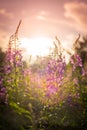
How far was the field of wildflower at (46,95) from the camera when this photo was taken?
480 cm

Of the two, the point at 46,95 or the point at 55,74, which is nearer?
the point at 46,95

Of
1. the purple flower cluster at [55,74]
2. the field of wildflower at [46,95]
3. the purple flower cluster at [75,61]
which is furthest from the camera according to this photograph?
the purple flower cluster at [75,61]

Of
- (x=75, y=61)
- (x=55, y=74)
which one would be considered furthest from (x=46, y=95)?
(x=75, y=61)

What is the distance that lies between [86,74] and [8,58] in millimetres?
1955

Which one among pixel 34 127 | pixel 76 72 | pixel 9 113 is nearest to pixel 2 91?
pixel 9 113

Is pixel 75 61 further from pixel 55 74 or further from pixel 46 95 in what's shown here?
pixel 46 95

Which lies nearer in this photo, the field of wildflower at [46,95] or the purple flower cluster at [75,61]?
the field of wildflower at [46,95]

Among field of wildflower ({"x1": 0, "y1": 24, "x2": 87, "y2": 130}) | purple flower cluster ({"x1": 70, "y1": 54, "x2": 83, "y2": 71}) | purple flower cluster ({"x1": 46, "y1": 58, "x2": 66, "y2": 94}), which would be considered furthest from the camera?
purple flower cluster ({"x1": 70, "y1": 54, "x2": 83, "y2": 71})

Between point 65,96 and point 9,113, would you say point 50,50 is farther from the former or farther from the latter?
point 9,113

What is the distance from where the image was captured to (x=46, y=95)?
5.46 metres

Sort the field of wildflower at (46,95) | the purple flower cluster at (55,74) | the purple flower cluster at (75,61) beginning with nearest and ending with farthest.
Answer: the field of wildflower at (46,95)
the purple flower cluster at (55,74)
the purple flower cluster at (75,61)

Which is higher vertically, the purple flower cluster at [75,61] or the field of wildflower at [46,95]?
the purple flower cluster at [75,61]

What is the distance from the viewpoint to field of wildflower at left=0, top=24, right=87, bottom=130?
4797mm

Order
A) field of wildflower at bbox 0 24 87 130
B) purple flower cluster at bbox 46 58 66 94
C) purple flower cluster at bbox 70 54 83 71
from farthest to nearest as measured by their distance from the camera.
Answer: purple flower cluster at bbox 70 54 83 71, purple flower cluster at bbox 46 58 66 94, field of wildflower at bbox 0 24 87 130
